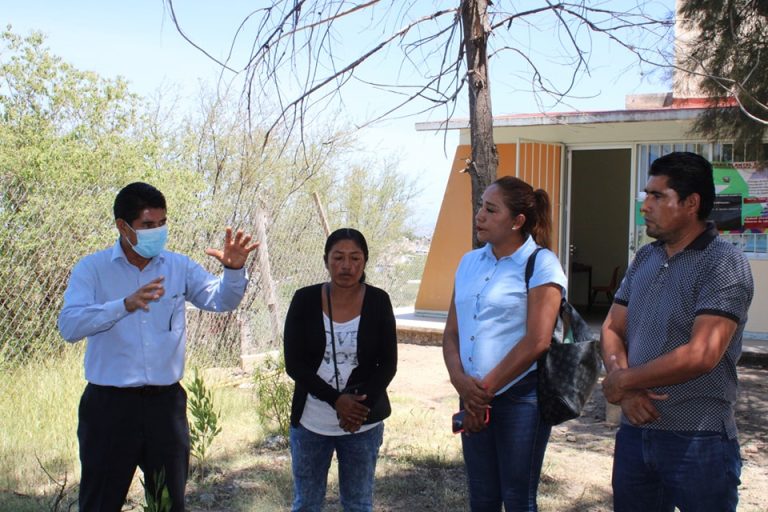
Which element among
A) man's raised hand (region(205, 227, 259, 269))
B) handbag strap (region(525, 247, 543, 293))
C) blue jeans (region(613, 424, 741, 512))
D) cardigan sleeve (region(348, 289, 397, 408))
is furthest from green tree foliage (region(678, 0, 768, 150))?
man's raised hand (region(205, 227, 259, 269))

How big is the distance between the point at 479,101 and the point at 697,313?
7.19 ft

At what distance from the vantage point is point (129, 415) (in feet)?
10.3

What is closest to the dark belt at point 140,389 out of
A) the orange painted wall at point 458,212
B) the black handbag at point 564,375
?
the black handbag at point 564,375

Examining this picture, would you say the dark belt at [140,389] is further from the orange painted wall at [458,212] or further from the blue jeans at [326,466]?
the orange painted wall at [458,212]

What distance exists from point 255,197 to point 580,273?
26.0 ft

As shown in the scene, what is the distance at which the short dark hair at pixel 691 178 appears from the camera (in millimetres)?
2689

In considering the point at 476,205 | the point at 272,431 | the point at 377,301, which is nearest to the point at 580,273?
the point at 272,431

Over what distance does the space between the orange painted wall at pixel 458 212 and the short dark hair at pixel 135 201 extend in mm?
8302

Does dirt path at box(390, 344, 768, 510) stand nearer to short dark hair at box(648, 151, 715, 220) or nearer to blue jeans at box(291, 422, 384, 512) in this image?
blue jeans at box(291, 422, 384, 512)

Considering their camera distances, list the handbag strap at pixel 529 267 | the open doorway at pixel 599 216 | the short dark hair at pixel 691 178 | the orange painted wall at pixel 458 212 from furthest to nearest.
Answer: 1. the open doorway at pixel 599 216
2. the orange painted wall at pixel 458 212
3. the handbag strap at pixel 529 267
4. the short dark hair at pixel 691 178

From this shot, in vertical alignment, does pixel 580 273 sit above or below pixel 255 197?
below

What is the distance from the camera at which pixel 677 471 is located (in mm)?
2619

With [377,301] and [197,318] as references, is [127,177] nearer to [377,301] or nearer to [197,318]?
[197,318]

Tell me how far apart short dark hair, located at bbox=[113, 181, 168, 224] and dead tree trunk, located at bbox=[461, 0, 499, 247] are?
5.90 ft
